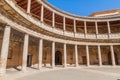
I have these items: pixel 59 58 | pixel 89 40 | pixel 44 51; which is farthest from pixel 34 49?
pixel 89 40

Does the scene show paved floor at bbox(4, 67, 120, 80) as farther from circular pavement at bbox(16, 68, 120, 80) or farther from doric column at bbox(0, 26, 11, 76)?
doric column at bbox(0, 26, 11, 76)

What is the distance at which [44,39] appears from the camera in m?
14.9

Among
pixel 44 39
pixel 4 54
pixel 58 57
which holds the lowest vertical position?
pixel 58 57

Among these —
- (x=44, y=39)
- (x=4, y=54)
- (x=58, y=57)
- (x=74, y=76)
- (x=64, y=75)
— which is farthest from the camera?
(x=58, y=57)

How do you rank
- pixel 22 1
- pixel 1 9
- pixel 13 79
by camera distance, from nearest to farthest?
1. pixel 13 79
2. pixel 1 9
3. pixel 22 1

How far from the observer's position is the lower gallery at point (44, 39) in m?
9.43

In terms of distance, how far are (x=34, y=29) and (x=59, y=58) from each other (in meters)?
10.4

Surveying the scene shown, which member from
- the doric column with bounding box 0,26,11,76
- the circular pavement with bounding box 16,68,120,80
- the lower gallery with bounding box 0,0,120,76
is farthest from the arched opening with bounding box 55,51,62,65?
the doric column with bounding box 0,26,11,76

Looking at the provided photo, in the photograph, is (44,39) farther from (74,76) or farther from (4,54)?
(74,76)

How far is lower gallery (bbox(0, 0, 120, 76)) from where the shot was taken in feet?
30.9

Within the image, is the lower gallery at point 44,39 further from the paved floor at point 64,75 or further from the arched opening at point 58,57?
the paved floor at point 64,75

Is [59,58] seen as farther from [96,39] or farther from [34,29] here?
[34,29]

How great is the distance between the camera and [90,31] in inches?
934

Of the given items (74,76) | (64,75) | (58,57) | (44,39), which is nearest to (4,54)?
(64,75)
